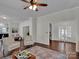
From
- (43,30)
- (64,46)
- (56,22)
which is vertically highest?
(56,22)

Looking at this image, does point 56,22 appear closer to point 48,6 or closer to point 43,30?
point 43,30

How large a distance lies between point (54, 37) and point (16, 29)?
24.9 ft

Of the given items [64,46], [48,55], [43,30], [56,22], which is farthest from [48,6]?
[43,30]

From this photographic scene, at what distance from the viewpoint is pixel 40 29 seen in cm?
960

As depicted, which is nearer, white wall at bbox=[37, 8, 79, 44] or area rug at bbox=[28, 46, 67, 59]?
area rug at bbox=[28, 46, 67, 59]

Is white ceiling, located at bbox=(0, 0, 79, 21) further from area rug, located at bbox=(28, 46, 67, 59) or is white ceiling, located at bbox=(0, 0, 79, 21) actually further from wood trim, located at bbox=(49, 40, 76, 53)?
area rug, located at bbox=(28, 46, 67, 59)

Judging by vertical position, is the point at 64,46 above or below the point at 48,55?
above

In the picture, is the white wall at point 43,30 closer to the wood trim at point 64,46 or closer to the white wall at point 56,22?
the white wall at point 56,22

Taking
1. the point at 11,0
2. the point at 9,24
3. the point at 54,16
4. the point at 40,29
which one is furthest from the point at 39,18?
the point at 11,0

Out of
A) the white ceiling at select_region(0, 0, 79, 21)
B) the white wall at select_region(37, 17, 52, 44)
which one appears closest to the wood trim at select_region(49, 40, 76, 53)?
the white wall at select_region(37, 17, 52, 44)

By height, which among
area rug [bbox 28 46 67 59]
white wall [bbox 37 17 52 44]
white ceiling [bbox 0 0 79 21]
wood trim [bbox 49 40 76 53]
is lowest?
area rug [bbox 28 46 67 59]

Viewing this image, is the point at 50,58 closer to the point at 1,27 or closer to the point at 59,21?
the point at 59,21

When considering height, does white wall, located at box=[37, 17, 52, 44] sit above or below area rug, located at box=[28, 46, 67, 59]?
above

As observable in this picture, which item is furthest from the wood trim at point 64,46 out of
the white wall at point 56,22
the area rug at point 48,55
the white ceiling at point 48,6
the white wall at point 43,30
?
the white ceiling at point 48,6
